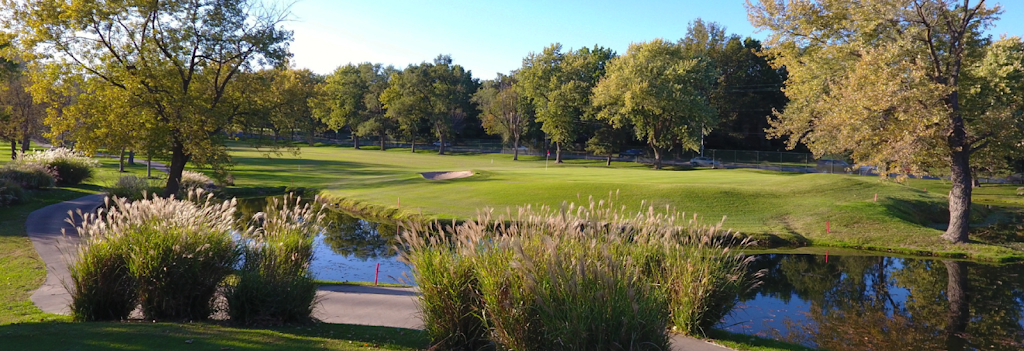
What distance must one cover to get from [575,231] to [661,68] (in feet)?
185

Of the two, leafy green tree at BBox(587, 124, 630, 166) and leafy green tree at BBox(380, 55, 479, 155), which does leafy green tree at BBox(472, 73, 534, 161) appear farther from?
leafy green tree at BBox(587, 124, 630, 166)

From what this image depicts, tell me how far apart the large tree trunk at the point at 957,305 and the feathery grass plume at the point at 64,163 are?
119ft

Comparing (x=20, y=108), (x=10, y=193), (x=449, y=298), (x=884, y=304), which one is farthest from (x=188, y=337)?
(x=20, y=108)

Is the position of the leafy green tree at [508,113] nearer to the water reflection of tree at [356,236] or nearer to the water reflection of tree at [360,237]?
the water reflection of tree at [356,236]

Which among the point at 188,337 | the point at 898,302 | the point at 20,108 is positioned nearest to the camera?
the point at 188,337

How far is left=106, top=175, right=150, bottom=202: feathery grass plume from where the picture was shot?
2691cm

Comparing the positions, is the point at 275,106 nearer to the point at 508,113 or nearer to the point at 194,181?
the point at 194,181

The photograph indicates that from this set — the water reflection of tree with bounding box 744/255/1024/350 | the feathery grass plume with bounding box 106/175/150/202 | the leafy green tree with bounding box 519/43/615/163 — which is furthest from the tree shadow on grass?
the leafy green tree with bounding box 519/43/615/163

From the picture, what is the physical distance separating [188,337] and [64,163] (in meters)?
31.6

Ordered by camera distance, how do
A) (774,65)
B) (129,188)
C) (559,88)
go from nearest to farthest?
(129,188) < (774,65) < (559,88)

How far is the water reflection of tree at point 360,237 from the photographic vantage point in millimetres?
21728

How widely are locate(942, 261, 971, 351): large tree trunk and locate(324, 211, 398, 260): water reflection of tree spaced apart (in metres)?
14.0

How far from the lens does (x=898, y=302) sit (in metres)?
15.4

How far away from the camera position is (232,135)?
25.2m
